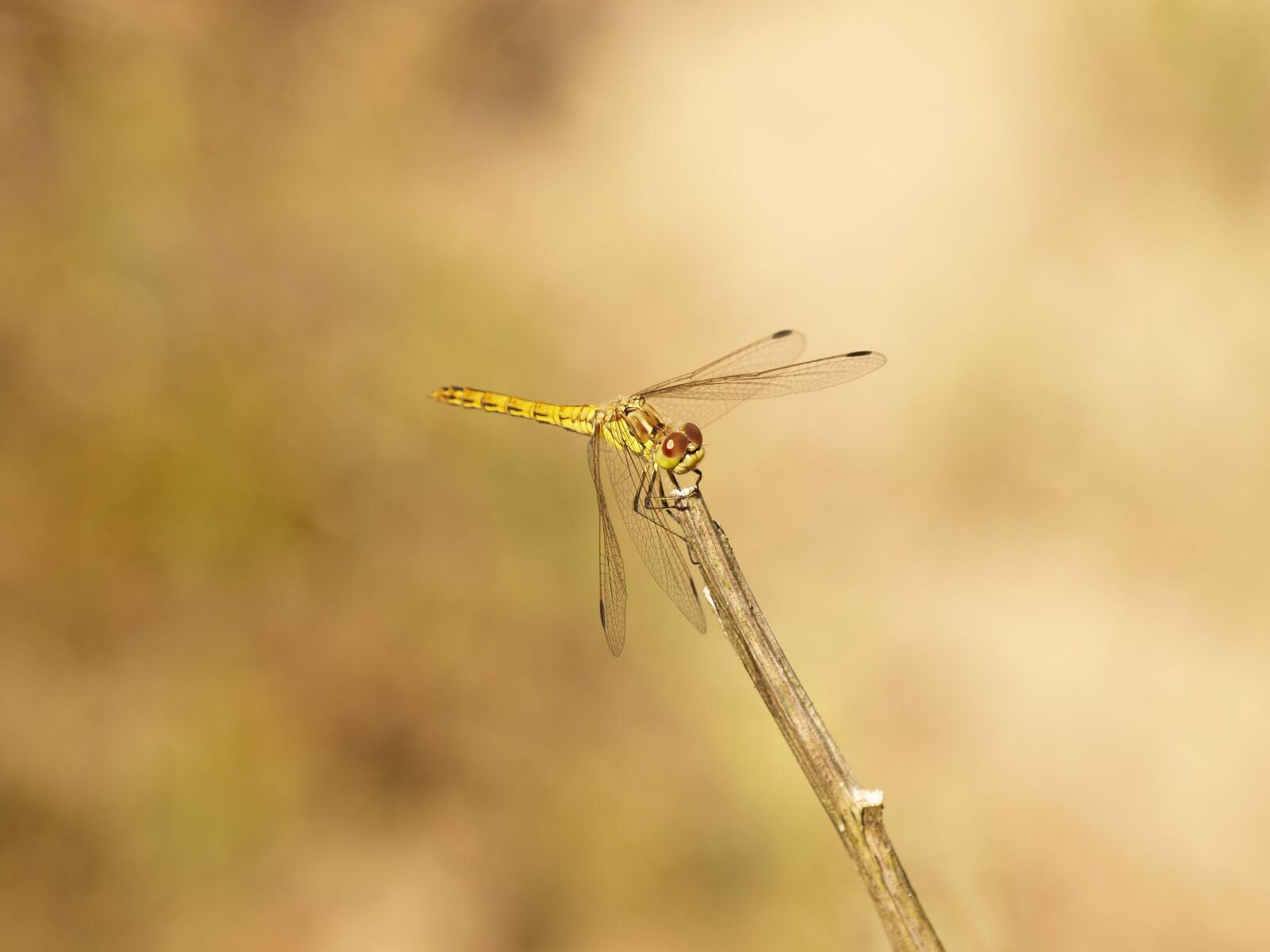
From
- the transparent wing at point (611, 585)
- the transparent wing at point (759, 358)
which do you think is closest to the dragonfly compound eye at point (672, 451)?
the transparent wing at point (611, 585)

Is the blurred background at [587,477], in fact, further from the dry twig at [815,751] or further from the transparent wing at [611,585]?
the dry twig at [815,751]

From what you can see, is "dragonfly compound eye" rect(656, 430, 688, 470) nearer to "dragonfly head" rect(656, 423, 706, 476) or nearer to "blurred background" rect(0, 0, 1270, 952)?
"dragonfly head" rect(656, 423, 706, 476)

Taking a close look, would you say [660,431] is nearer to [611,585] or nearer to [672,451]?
[672,451]

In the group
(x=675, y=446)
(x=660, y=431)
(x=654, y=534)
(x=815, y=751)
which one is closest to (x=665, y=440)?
(x=675, y=446)

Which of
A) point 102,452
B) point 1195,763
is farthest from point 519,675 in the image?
point 1195,763

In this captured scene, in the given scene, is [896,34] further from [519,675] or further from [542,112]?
[519,675]

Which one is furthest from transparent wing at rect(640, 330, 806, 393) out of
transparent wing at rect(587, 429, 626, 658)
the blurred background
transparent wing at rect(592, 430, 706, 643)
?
the blurred background
